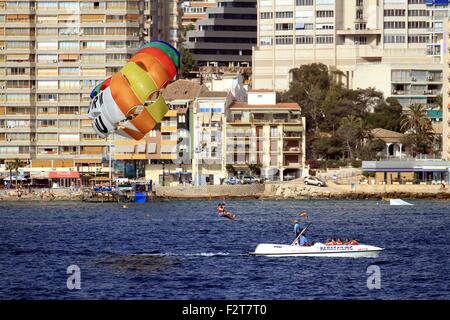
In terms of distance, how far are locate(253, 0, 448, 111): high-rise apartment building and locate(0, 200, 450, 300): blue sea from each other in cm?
7364

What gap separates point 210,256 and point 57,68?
103m

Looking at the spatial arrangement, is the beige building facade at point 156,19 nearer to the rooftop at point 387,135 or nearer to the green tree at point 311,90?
the green tree at point 311,90

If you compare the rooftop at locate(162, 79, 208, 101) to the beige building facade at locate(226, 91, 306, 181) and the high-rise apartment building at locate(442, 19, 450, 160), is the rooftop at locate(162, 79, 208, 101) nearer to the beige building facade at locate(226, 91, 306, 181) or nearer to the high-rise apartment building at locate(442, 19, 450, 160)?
the beige building facade at locate(226, 91, 306, 181)

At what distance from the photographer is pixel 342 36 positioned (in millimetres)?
191750

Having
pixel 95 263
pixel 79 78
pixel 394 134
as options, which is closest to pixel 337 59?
pixel 394 134

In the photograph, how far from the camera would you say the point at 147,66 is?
8556 centimetres

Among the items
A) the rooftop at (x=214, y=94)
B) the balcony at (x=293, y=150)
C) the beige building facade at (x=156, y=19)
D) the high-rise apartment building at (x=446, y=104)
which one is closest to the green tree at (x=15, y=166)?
the rooftop at (x=214, y=94)

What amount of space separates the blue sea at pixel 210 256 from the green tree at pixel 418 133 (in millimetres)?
40294

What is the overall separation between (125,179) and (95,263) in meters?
85.3

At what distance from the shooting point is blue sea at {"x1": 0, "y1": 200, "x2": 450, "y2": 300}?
5272 centimetres

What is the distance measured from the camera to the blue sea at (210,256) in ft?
173

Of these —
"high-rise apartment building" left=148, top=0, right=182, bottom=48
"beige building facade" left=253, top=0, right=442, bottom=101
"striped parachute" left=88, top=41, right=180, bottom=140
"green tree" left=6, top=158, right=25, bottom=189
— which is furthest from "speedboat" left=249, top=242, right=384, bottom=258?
"beige building facade" left=253, top=0, right=442, bottom=101

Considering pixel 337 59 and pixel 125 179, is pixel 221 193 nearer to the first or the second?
pixel 125 179

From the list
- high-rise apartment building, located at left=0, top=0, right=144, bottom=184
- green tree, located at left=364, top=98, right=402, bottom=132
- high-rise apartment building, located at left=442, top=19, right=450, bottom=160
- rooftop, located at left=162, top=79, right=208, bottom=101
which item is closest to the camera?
high-rise apartment building, located at left=442, top=19, right=450, bottom=160
